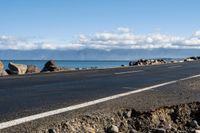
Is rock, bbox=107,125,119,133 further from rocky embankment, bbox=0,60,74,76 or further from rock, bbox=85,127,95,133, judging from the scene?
rocky embankment, bbox=0,60,74,76

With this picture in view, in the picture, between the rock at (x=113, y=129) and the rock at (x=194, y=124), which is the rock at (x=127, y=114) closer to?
the rock at (x=113, y=129)

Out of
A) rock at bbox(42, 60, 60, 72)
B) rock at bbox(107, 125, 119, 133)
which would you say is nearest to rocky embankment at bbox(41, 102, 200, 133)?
rock at bbox(107, 125, 119, 133)

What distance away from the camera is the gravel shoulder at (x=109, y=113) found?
771cm

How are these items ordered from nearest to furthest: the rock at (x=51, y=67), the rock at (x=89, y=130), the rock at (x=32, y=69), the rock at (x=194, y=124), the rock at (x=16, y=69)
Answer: the rock at (x=89, y=130) < the rock at (x=194, y=124) < the rock at (x=16, y=69) < the rock at (x=32, y=69) < the rock at (x=51, y=67)

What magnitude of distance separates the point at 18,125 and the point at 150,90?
655cm

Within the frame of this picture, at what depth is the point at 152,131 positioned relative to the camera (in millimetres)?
8320

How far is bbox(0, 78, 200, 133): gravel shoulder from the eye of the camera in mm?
7710

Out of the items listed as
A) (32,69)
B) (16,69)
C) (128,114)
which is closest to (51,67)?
(32,69)

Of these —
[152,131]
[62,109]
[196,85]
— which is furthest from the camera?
[196,85]

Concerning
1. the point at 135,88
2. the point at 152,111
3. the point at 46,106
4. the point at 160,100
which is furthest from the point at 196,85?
the point at 46,106

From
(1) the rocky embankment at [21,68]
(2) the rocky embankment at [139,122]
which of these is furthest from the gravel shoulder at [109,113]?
(1) the rocky embankment at [21,68]

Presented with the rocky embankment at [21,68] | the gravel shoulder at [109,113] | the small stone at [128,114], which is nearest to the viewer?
the gravel shoulder at [109,113]

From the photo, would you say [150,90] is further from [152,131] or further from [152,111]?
[152,131]

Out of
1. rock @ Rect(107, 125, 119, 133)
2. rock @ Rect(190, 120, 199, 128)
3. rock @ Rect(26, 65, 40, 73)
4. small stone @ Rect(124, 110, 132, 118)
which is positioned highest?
rock @ Rect(26, 65, 40, 73)
